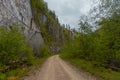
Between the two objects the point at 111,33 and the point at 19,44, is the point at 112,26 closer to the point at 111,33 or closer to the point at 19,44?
the point at 111,33

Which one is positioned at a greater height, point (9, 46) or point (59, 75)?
point (9, 46)

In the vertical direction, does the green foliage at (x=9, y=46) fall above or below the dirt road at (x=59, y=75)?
above

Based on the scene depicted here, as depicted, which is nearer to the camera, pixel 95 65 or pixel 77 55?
pixel 95 65

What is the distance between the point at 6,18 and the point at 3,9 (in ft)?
5.13

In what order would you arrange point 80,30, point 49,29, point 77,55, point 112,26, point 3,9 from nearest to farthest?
point 112,26 → point 3,9 → point 80,30 → point 77,55 → point 49,29

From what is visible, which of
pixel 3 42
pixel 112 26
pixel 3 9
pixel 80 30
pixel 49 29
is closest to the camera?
pixel 112 26

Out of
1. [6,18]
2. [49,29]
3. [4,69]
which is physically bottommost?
[4,69]

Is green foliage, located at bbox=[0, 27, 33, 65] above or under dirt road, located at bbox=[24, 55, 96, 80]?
above

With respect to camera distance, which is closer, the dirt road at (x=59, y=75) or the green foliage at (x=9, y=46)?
the dirt road at (x=59, y=75)

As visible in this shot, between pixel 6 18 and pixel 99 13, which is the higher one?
pixel 6 18

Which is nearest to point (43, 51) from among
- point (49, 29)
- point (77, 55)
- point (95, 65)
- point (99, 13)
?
point (77, 55)

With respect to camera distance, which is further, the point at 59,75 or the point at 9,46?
the point at 9,46

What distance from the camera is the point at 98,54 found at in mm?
25547

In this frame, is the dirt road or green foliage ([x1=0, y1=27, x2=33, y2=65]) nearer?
the dirt road
